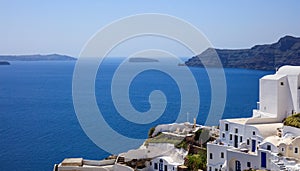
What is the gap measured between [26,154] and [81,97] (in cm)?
2758

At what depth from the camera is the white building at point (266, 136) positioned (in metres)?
22.0

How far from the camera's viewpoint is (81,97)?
235 feet

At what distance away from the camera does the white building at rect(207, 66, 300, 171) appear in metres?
22.0

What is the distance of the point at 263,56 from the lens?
146 metres

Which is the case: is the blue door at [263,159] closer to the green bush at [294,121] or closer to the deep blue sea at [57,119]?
the green bush at [294,121]

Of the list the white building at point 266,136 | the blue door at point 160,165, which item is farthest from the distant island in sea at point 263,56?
the blue door at point 160,165


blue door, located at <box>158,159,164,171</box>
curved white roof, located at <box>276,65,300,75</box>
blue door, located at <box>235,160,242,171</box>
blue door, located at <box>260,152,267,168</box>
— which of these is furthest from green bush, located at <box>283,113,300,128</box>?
blue door, located at <box>158,159,164,171</box>

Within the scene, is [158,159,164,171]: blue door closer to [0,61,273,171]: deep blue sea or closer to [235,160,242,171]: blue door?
[235,160,242,171]: blue door

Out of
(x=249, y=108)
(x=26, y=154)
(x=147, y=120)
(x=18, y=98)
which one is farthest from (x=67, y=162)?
(x=18, y=98)

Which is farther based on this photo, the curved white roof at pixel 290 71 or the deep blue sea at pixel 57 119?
the deep blue sea at pixel 57 119

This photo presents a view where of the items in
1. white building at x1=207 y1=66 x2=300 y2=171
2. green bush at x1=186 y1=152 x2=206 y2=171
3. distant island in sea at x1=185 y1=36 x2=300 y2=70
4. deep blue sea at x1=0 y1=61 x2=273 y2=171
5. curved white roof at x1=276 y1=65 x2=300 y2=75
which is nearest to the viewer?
white building at x1=207 y1=66 x2=300 y2=171

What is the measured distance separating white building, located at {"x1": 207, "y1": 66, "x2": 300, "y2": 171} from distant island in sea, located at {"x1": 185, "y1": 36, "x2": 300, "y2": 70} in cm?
9296

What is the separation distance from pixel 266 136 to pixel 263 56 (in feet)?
414

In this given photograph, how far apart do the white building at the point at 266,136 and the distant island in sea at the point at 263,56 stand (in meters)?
93.0
